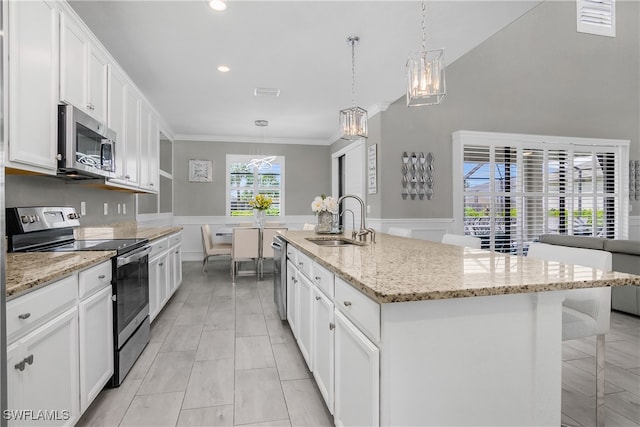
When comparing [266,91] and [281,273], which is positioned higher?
[266,91]

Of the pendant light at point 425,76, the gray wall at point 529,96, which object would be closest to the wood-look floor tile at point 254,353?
the pendant light at point 425,76

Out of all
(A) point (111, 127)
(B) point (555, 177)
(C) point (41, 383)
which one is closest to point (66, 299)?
(C) point (41, 383)

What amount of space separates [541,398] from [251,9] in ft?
9.81

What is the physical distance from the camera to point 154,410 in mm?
1874

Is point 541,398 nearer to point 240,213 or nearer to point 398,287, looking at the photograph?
point 398,287

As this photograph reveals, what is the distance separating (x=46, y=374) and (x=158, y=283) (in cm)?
196

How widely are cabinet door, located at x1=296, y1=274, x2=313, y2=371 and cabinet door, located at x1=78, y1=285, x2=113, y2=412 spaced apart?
1155 millimetres

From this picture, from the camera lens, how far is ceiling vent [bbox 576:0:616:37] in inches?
235

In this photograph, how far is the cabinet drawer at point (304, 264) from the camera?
7.10ft

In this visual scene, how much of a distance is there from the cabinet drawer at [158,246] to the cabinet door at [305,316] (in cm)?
144

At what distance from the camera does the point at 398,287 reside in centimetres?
112

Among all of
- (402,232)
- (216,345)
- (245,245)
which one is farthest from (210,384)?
(245,245)

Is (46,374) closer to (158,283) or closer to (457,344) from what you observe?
(457,344)

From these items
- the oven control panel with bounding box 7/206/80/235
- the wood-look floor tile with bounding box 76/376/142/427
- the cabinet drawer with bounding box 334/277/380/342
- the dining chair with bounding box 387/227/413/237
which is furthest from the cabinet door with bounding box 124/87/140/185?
the cabinet drawer with bounding box 334/277/380/342
